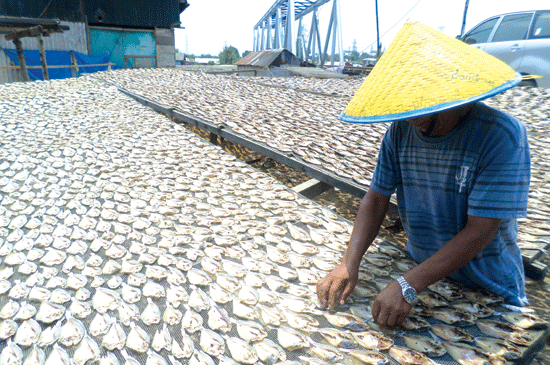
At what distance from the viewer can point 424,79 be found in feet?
2.55

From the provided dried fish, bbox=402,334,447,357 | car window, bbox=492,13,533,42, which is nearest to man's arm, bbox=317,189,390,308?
dried fish, bbox=402,334,447,357

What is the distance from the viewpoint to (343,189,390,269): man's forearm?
1057mm

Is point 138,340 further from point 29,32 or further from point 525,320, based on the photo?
point 29,32

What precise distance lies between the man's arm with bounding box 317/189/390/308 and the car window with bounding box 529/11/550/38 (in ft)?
16.5

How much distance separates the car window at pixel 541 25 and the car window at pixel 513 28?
3.7 inches

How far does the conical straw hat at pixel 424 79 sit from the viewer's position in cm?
73

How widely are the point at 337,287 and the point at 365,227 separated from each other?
0.23 m

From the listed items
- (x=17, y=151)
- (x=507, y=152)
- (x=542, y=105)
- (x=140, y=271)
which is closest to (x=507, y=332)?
(x=507, y=152)

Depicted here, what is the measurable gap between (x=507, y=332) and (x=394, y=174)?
0.57m

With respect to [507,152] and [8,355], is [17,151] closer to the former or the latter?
[8,355]

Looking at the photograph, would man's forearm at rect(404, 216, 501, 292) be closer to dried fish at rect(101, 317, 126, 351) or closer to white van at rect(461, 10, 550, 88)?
dried fish at rect(101, 317, 126, 351)

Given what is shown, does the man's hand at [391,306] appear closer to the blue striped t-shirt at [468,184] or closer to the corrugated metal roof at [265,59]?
the blue striped t-shirt at [468,184]

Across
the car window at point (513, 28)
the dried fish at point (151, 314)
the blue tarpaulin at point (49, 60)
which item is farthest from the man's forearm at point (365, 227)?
the blue tarpaulin at point (49, 60)

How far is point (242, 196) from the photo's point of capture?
→ 1.82m
